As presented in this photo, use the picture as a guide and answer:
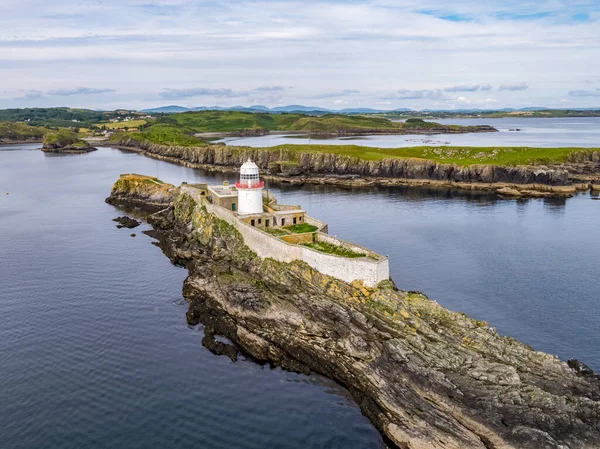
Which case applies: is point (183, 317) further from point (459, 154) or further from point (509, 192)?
point (459, 154)

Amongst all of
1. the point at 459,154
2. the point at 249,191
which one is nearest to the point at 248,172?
the point at 249,191

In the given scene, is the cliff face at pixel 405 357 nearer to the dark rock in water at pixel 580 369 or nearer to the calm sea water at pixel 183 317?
the dark rock in water at pixel 580 369

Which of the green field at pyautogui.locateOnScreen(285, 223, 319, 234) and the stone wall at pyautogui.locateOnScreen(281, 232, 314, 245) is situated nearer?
the stone wall at pyautogui.locateOnScreen(281, 232, 314, 245)

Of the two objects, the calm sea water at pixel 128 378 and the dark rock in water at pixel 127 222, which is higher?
the dark rock in water at pixel 127 222

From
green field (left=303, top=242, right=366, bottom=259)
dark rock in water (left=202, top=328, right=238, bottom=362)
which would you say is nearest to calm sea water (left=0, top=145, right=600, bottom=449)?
dark rock in water (left=202, top=328, right=238, bottom=362)

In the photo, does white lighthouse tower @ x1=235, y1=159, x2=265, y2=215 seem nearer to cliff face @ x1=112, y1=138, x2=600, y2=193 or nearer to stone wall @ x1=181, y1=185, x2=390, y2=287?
stone wall @ x1=181, y1=185, x2=390, y2=287

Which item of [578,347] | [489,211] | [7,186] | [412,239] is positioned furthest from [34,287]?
[7,186]

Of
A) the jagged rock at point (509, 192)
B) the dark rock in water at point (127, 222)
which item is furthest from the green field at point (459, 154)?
the dark rock in water at point (127, 222)
